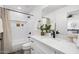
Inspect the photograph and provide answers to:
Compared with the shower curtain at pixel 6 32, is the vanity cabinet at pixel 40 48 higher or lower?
lower

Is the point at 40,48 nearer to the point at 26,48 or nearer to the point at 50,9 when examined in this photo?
the point at 26,48

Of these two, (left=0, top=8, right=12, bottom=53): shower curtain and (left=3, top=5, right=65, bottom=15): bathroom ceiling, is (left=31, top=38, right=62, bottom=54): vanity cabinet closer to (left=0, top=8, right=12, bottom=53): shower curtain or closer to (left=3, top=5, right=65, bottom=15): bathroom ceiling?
(left=0, top=8, right=12, bottom=53): shower curtain

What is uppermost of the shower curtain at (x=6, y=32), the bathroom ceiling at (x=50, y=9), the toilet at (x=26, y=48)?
the bathroom ceiling at (x=50, y=9)

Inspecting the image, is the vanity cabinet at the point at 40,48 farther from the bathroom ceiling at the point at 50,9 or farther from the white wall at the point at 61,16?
the bathroom ceiling at the point at 50,9

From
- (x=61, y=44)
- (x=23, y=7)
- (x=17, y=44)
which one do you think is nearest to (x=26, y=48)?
(x=17, y=44)

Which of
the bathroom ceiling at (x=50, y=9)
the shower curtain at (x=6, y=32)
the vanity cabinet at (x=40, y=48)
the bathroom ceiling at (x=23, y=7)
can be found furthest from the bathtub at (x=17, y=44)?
the bathroom ceiling at (x=50, y=9)

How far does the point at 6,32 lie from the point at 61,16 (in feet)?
2.92

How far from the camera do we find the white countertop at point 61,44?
4.23ft

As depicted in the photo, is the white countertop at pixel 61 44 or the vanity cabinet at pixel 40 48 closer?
the white countertop at pixel 61 44

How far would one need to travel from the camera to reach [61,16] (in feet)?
4.96

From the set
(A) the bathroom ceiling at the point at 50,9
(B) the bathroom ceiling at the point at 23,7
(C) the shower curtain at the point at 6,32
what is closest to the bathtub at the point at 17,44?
(C) the shower curtain at the point at 6,32

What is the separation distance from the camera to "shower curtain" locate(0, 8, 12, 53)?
1492 mm

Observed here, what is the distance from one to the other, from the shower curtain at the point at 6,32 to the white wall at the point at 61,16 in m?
0.66

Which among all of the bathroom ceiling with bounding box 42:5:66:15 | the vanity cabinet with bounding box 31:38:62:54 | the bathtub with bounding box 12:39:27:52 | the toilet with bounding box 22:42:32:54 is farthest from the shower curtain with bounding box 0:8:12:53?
the bathroom ceiling with bounding box 42:5:66:15
